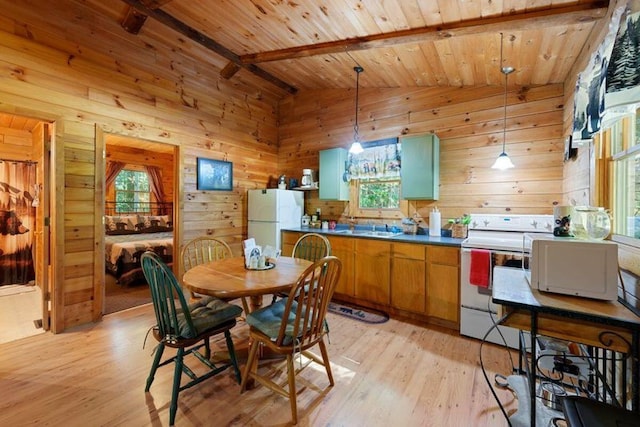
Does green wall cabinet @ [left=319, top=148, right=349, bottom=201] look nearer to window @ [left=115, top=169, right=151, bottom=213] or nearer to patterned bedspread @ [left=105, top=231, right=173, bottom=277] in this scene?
patterned bedspread @ [left=105, top=231, right=173, bottom=277]

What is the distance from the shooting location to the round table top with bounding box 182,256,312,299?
164cm

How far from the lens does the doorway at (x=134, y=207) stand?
4148 mm

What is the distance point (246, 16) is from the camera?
2.81 m

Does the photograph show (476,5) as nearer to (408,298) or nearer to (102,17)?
(408,298)

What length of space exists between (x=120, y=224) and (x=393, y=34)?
650 centimetres

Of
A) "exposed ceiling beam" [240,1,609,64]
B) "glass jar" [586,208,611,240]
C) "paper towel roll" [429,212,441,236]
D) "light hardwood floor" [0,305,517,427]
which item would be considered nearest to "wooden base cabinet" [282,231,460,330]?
"light hardwood floor" [0,305,517,427]

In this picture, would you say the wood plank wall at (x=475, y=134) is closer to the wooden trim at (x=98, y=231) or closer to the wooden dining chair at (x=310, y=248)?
the wooden dining chair at (x=310, y=248)

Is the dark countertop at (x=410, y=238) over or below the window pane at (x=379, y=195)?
below

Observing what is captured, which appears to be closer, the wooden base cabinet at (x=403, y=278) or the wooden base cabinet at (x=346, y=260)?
the wooden base cabinet at (x=403, y=278)

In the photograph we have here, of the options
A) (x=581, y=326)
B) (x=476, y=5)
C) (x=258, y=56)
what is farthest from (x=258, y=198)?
(x=581, y=326)

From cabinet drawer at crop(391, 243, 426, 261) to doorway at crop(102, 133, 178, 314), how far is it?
359 cm

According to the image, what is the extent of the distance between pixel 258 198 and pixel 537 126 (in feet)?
11.8

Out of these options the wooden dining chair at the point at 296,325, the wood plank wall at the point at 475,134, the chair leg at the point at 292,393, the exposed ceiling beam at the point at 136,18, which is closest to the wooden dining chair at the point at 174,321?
the wooden dining chair at the point at 296,325

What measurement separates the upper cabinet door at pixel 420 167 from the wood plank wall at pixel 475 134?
0.66 feet
